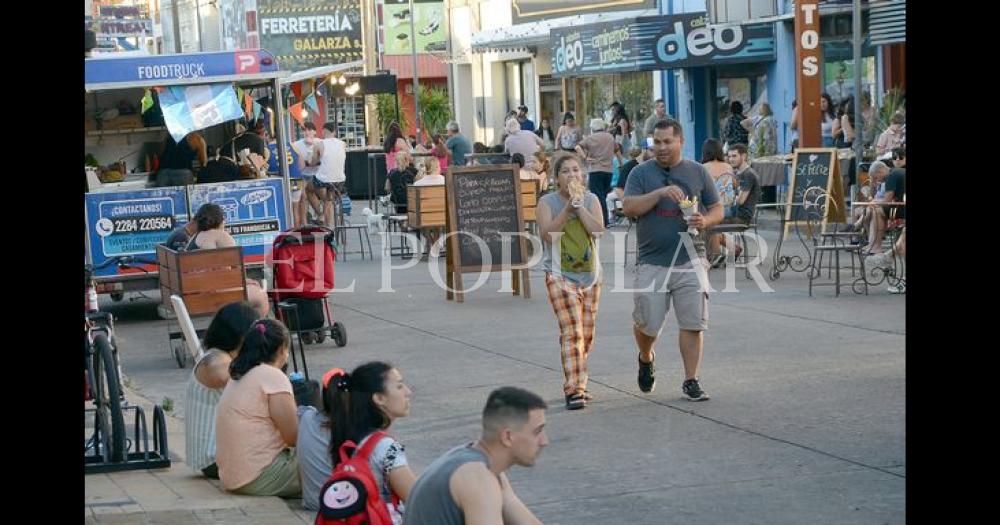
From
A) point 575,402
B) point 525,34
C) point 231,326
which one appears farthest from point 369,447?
point 525,34

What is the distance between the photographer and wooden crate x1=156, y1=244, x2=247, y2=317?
44.2 feet

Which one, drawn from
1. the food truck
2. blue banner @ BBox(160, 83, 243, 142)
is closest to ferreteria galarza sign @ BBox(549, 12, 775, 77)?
the food truck

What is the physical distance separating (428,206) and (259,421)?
1289 cm

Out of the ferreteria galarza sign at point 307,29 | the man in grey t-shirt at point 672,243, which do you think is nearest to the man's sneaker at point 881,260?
the man in grey t-shirt at point 672,243

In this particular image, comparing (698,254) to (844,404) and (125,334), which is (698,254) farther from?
(125,334)

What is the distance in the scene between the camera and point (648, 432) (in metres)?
9.60

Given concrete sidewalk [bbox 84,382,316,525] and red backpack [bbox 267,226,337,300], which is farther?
red backpack [bbox 267,226,337,300]

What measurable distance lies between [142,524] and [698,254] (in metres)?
4.57

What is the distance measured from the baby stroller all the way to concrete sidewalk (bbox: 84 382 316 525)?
185 inches

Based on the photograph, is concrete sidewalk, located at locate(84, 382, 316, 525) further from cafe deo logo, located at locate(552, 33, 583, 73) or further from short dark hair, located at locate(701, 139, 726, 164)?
cafe deo logo, located at locate(552, 33, 583, 73)

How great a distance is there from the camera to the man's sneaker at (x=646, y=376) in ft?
35.3
